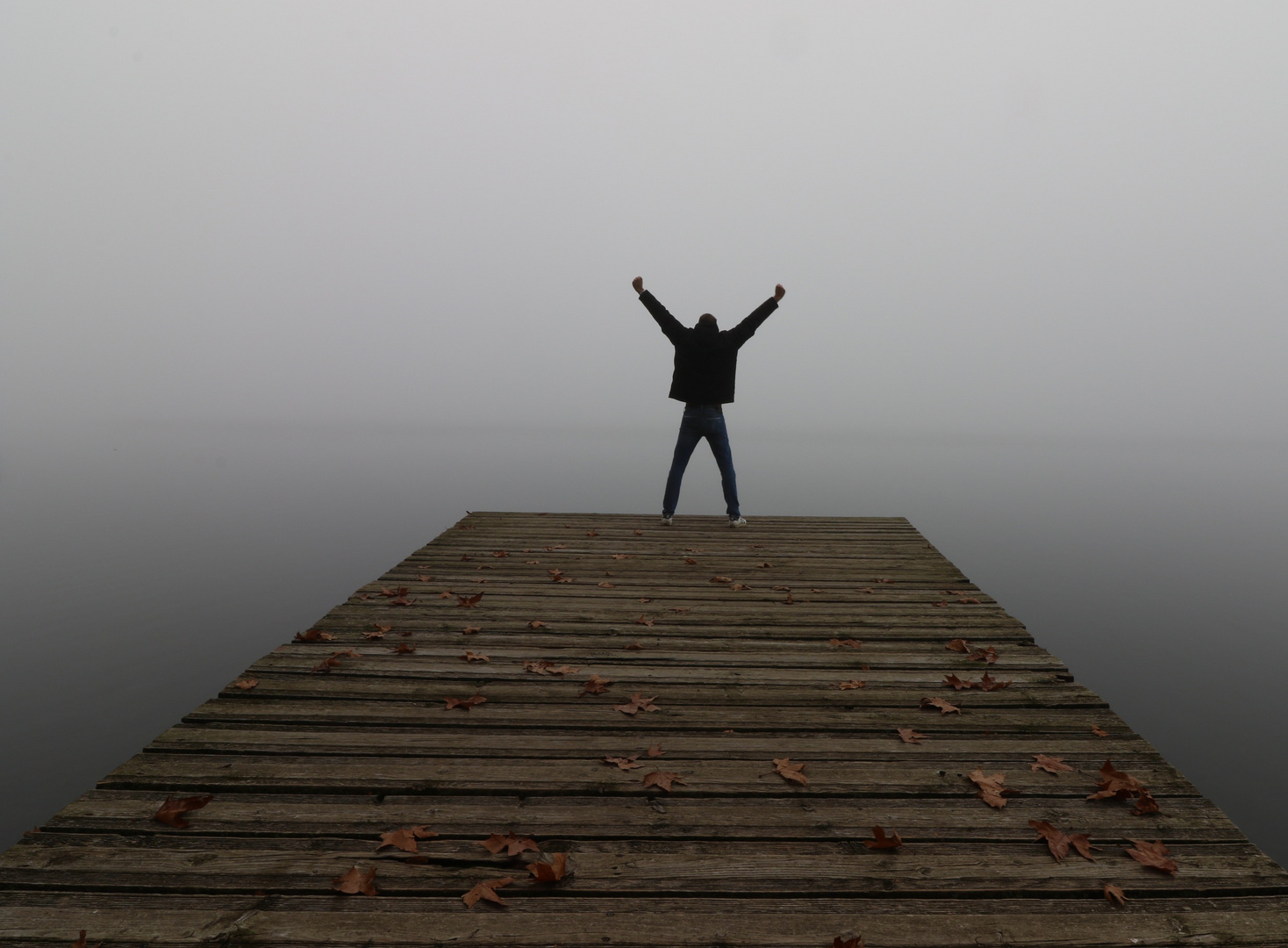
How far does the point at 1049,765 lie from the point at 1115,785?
0.30 meters

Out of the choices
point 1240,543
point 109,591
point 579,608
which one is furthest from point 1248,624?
point 109,591

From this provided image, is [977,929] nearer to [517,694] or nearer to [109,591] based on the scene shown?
[517,694]

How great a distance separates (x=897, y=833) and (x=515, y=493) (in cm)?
2694

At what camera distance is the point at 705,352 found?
28.8ft

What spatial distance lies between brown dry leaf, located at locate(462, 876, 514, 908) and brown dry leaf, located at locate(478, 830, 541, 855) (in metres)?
0.17

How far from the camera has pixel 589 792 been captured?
334 centimetres

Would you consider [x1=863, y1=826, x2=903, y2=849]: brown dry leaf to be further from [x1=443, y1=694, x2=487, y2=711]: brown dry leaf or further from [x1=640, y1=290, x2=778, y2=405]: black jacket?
[x1=640, y1=290, x2=778, y2=405]: black jacket

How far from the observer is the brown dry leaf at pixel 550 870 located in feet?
8.80

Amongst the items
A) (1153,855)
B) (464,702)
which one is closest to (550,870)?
(464,702)

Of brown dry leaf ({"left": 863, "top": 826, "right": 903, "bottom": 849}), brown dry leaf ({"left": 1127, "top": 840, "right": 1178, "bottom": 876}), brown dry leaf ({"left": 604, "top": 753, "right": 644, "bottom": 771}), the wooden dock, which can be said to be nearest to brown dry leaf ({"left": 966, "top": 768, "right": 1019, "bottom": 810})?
the wooden dock

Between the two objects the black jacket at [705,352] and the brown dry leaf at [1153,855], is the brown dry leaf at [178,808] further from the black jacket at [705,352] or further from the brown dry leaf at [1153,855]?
the black jacket at [705,352]

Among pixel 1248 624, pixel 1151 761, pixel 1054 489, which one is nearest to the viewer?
pixel 1151 761

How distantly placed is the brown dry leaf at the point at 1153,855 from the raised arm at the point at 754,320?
6580 millimetres

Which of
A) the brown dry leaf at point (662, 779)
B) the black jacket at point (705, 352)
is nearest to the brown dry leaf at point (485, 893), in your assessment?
the brown dry leaf at point (662, 779)
